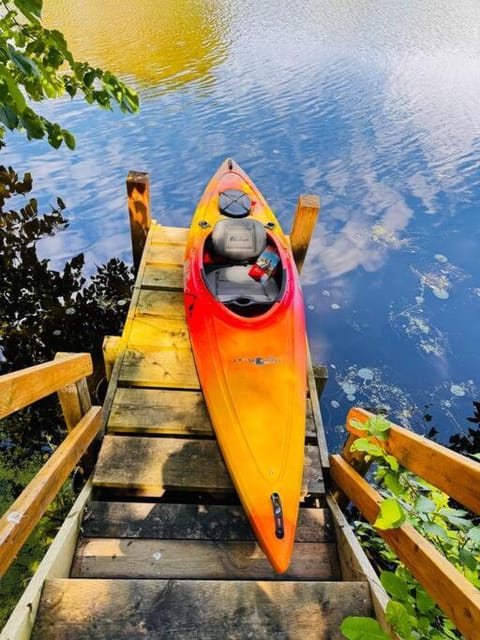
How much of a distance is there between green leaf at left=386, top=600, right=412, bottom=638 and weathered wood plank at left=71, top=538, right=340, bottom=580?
1.08 m

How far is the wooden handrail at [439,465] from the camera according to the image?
135 centimetres

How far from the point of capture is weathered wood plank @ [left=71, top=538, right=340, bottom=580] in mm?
2125

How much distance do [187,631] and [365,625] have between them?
0.90 m

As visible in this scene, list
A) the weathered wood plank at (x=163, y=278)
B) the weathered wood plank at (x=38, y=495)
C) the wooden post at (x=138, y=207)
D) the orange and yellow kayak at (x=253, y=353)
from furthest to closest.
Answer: the wooden post at (x=138, y=207) → the weathered wood plank at (x=163, y=278) → the orange and yellow kayak at (x=253, y=353) → the weathered wood plank at (x=38, y=495)

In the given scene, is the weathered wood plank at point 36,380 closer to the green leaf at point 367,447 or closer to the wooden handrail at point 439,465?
the green leaf at point 367,447

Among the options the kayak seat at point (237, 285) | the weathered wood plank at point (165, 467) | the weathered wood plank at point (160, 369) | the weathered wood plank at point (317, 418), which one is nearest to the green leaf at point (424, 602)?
the weathered wood plank at point (165, 467)

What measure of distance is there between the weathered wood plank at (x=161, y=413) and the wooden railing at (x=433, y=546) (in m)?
1.32

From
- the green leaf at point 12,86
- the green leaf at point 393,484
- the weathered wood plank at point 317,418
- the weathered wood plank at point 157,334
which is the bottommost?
the weathered wood plank at point 317,418

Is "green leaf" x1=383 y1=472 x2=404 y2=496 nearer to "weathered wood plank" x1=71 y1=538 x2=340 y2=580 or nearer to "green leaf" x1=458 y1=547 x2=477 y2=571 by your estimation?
"green leaf" x1=458 y1=547 x2=477 y2=571

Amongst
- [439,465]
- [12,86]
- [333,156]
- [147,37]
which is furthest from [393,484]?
[147,37]

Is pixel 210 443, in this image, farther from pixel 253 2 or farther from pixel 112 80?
pixel 253 2

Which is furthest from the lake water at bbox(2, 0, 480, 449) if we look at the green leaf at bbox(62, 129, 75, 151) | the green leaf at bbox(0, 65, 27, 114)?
the green leaf at bbox(0, 65, 27, 114)

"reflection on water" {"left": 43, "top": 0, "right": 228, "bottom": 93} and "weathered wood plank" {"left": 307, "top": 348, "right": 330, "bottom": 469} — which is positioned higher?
"reflection on water" {"left": 43, "top": 0, "right": 228, "bottom": 93}

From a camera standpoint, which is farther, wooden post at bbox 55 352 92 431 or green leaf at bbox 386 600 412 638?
wooden post at bbox 55 352 92 431
